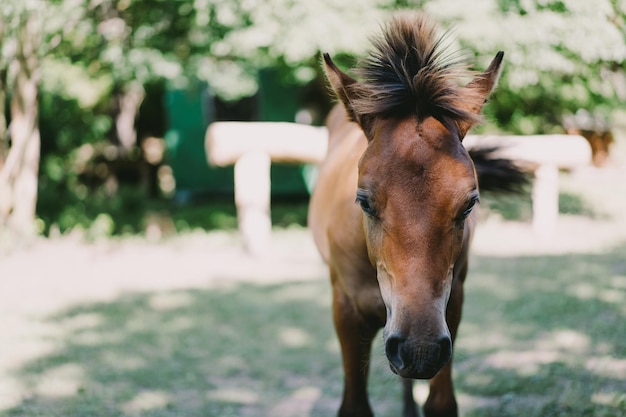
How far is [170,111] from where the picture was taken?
13359 mm

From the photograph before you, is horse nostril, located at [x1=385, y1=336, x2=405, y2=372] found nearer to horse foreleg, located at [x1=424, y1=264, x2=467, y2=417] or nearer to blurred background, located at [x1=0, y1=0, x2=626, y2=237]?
horse foreleg, located at [x1=424, y1=264, x2=467, y2=417]

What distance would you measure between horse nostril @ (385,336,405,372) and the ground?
0.55 m

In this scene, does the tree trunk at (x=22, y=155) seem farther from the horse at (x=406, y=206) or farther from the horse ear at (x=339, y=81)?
the horse ear at (x=339, y=81)

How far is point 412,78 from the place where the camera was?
8.20ft

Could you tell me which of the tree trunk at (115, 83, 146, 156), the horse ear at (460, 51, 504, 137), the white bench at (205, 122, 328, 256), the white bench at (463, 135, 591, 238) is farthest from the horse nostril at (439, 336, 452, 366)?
the tree trunk at (115, 83, 146, 156)

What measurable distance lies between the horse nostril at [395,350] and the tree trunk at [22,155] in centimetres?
712

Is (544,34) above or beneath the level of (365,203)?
above

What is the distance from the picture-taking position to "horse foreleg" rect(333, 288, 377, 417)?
9.75 ft

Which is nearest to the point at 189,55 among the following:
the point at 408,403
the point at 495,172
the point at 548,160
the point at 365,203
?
the point at 548,160

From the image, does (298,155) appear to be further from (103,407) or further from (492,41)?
(103,407)

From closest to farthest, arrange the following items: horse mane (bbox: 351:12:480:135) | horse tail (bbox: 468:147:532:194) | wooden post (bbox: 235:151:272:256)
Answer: horse mane (bbox: 351:12:480:135) < horse tail (bbox: 468:147:532:194) < wooden post (bbox: 235:151:272:256)

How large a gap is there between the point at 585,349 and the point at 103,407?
315 cm

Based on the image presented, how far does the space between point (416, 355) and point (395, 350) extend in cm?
8

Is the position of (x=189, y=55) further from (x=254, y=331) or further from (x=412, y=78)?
(x=412, y=78)
